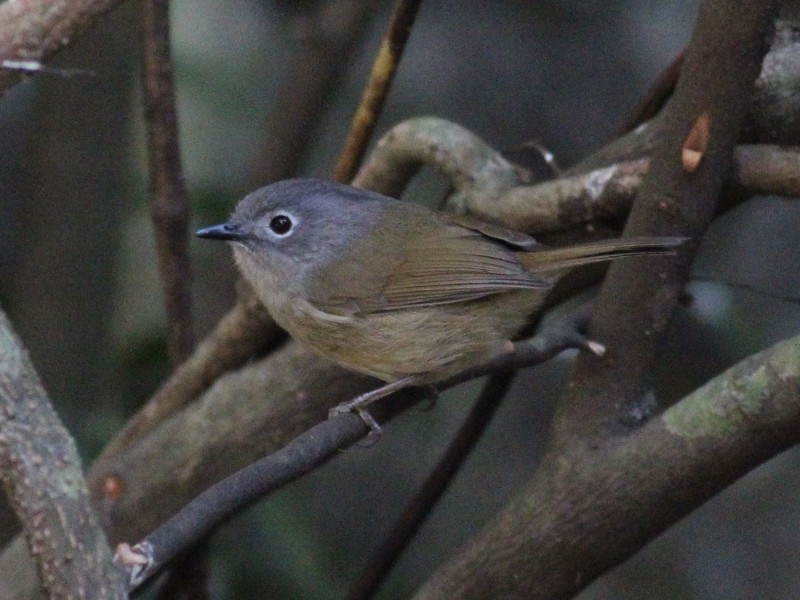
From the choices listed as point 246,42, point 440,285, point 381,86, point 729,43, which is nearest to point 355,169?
point 381,86

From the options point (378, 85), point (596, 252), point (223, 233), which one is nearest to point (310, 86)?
point (378, 85)

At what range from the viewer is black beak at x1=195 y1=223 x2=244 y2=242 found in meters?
2.87

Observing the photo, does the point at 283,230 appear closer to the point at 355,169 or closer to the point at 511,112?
the point at 355,169

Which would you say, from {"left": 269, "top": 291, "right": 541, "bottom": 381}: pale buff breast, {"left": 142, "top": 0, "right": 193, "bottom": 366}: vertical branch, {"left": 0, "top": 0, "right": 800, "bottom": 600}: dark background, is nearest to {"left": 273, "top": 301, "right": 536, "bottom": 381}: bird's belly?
{"left": 269, "top": 291, "right": 541, "bottom": 381}: pale buff breast

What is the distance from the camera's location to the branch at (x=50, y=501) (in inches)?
69.7

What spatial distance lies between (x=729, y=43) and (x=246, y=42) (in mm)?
3219

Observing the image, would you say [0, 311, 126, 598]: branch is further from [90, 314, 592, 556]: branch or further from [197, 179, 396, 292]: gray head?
[90, 314, 592, 556]: branch

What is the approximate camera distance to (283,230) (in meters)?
3.03

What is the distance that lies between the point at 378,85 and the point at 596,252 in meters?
0.93

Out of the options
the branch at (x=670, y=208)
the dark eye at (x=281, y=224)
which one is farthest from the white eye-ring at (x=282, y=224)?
the branch at (x=670, y=208)

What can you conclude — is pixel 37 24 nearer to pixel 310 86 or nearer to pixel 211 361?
pixel 211 361

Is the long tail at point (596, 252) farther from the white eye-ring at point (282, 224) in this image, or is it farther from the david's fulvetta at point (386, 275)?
the white eye-ring at point (282, 224)

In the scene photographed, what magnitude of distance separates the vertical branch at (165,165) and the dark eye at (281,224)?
0.53m

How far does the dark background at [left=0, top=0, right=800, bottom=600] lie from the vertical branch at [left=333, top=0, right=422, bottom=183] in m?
0.90
